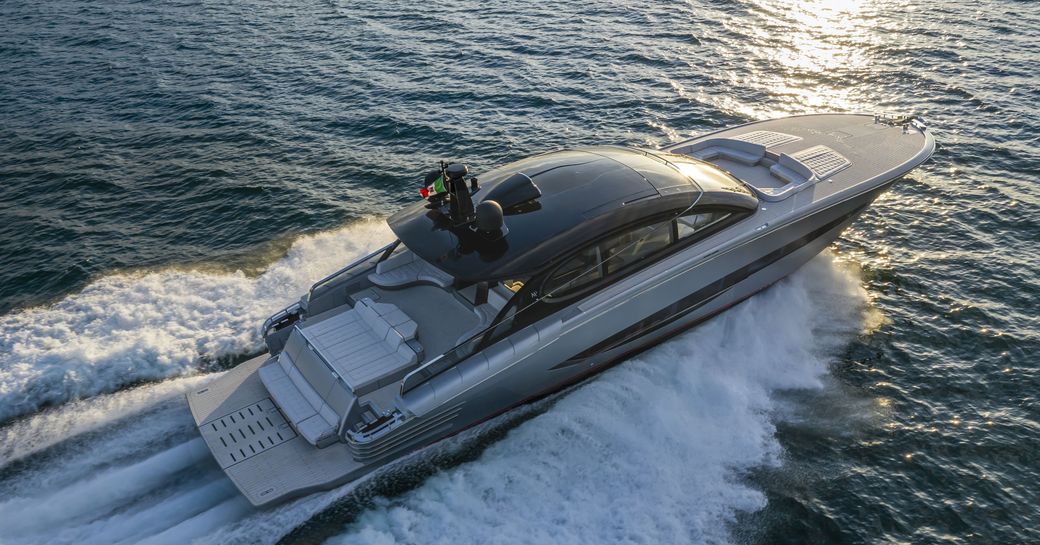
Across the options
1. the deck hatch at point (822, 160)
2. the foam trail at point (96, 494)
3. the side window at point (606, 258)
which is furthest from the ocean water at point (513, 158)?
the deck hatch at point (822, 160)

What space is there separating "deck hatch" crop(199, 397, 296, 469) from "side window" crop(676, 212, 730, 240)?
212 inches

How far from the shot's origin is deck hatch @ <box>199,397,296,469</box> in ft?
25.1


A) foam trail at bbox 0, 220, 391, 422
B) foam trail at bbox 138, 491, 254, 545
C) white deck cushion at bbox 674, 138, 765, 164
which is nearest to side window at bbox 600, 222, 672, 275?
white deck cushion at bbox 674, 138, 765, 164

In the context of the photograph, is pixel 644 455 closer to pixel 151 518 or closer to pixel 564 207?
pixel 564 207

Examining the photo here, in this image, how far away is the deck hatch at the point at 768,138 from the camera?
11.4 metres

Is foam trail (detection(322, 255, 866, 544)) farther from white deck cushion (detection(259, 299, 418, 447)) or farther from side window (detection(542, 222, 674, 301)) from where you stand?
side window (detection(542, 222, 674, 301))

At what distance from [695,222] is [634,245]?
41.1 inches

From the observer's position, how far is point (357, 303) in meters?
9.01

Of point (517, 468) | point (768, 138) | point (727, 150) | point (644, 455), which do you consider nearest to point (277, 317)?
point (517, 468)

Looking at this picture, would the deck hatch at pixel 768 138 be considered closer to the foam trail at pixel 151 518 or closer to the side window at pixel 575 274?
the side window at pixel 575 274

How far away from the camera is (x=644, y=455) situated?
8117 millimetres

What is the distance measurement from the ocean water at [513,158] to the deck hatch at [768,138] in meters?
2.14

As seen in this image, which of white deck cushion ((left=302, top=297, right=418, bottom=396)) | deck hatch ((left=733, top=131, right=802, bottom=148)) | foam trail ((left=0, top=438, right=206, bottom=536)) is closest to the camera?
foam trail ((left=0, top=438, right=206, bottom=536))

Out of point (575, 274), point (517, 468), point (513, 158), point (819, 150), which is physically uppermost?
point (819, 150)
